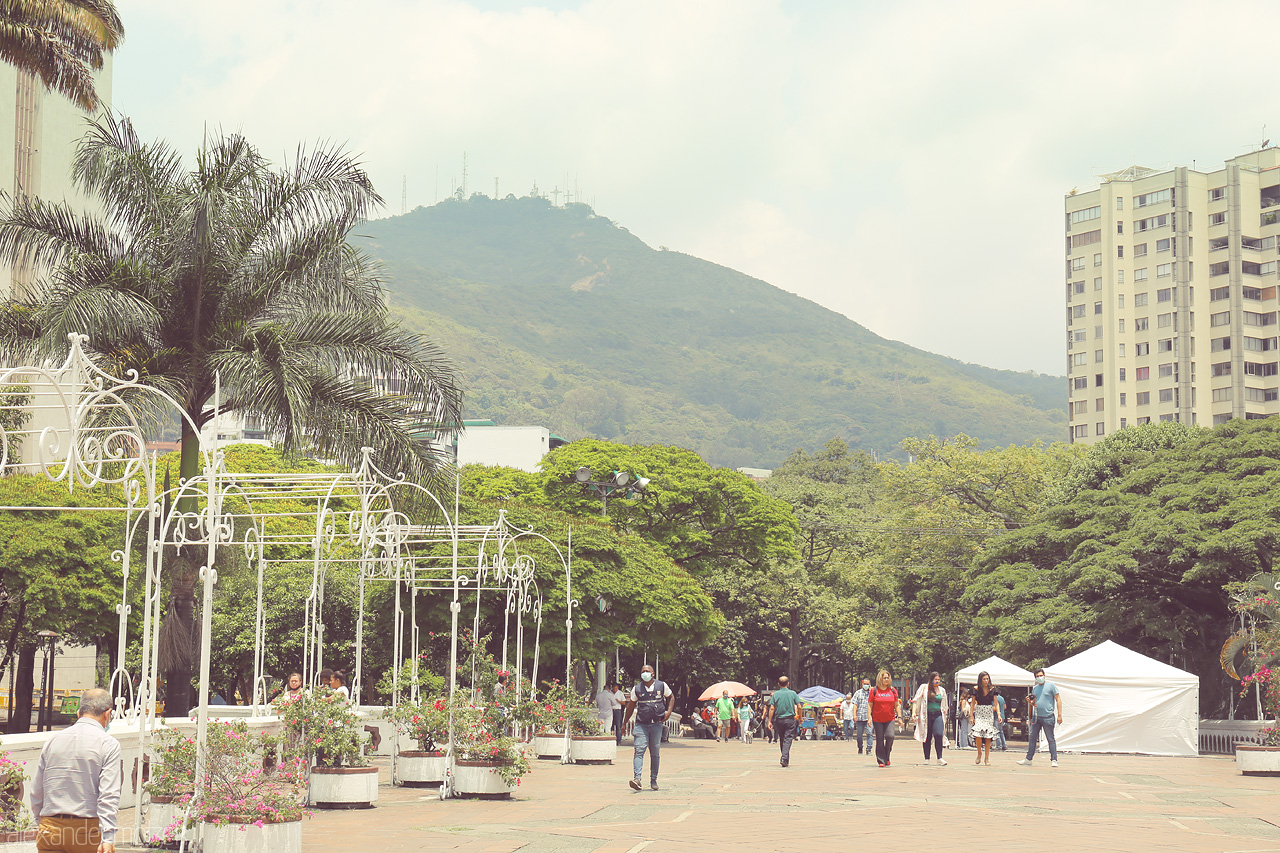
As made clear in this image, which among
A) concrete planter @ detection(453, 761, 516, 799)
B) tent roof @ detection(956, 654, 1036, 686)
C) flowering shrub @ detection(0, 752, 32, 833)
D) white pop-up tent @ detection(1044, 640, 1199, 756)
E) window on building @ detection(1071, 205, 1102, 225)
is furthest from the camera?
window on building @ detection(1071, 205, 1102, 225)

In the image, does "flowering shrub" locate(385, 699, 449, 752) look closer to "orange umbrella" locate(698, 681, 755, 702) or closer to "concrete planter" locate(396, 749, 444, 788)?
"concrete planter" locate(396, 749, 444, 788)

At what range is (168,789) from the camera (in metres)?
10.9

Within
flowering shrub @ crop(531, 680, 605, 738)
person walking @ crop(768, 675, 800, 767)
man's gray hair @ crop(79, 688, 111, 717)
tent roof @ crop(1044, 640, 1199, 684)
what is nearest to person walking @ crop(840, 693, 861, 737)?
tent roof @ crop(1044, 640, 1199, 684)

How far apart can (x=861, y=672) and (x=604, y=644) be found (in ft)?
122

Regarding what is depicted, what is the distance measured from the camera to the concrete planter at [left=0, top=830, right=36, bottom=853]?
788 cm

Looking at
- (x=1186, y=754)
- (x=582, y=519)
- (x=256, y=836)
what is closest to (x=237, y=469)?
(x=582, y=519)

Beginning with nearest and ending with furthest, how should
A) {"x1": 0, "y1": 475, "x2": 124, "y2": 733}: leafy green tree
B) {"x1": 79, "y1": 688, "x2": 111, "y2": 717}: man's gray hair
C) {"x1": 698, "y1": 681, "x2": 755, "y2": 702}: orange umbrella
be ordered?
{"x1": 79, "y1": 688, "x2": 111, "y2": 717}: man's gray hair → {"x1": 0, "y1": 475, "x2": 124, "y2": 733}: leafy green tree → {"x1": 698, "y1": 681, "x2": 755, "y2": 702}: orange umbrella

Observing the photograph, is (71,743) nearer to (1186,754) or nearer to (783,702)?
(783,702)

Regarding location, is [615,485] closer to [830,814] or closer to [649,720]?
[649,720]

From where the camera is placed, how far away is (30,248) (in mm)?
19219

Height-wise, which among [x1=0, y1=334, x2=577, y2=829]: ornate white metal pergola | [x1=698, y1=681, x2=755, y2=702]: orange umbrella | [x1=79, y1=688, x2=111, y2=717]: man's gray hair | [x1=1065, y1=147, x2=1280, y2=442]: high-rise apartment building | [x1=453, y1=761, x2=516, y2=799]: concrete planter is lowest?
[x1=698, y1=681, x2=755, y2=702]: orange umbrella

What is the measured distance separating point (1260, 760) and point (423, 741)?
12353mm

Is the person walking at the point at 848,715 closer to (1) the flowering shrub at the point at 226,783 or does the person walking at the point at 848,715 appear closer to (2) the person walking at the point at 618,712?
(2) the person walking at the point at 618,712

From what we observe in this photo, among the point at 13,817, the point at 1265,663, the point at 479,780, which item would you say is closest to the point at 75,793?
the point at 13,817
